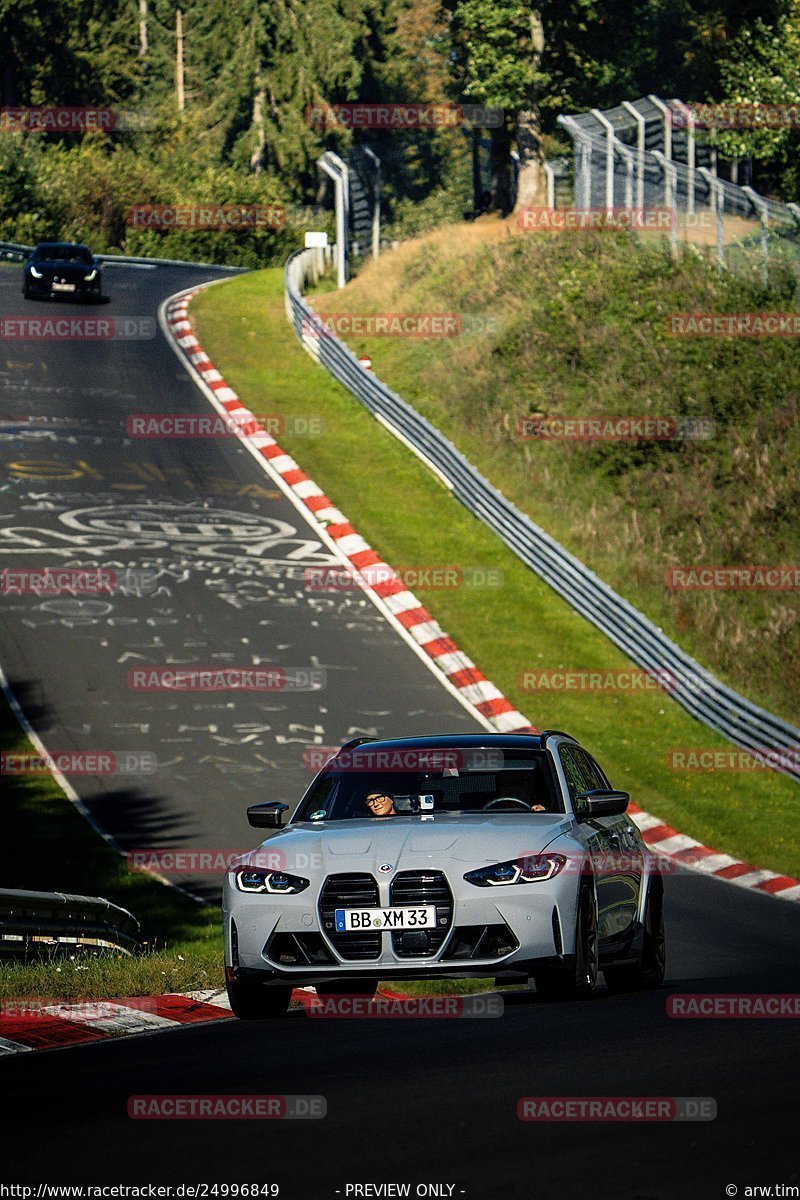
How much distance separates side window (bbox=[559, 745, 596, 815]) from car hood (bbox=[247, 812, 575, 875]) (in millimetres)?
497

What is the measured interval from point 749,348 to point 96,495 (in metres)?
13.3

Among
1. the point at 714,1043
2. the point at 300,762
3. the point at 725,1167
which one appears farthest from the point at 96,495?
the point at 725,1167

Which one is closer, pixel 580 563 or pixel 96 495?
pixel 580 563

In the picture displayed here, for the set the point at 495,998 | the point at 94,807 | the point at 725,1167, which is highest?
the point at 725,1167

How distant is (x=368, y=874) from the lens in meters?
8.69

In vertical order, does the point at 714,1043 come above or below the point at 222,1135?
below

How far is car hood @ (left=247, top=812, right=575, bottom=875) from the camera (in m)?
8.73

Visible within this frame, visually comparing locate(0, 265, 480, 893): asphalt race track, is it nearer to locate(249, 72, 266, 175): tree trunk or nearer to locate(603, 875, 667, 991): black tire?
locate(603, 875, 667, 991): black tire

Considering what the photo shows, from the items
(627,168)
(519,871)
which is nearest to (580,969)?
(519,871)

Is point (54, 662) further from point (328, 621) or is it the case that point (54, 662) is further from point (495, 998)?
point (495, 998)

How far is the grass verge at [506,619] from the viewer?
790 inches

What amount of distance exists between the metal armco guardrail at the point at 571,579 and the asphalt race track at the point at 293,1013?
3174 mm

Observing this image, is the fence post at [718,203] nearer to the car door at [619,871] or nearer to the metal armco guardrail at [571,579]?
the metal armco guardrail at [571,579]

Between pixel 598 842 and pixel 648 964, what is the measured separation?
111 cm
